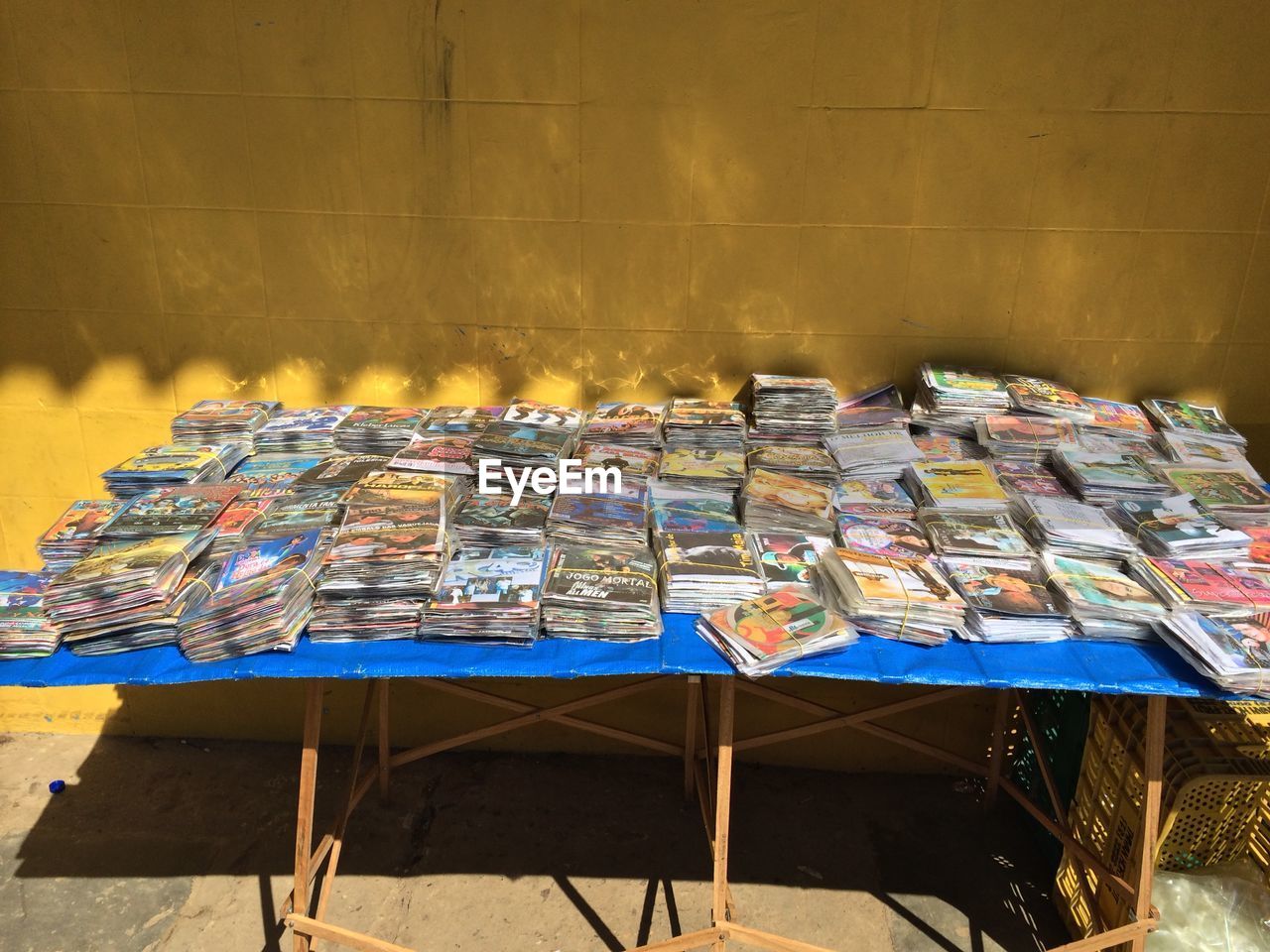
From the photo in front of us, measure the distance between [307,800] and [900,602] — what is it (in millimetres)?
1854

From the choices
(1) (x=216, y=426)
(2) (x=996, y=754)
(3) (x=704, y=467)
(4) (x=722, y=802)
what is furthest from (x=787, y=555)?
(1) (x=216, y=426)

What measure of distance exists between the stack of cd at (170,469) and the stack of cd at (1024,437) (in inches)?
114

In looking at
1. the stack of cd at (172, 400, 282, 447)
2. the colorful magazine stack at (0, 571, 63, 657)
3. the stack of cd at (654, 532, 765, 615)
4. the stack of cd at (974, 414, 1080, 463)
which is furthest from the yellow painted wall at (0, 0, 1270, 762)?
the colorful magazine stack at (0, 571, 63, 657)

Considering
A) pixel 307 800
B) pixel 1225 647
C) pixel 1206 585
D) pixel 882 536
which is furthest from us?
pixel 882 536

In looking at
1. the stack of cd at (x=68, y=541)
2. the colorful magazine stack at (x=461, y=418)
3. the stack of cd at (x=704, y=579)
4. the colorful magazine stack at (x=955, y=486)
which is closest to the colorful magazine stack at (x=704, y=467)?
the stack of cd at (x=704, y=579)

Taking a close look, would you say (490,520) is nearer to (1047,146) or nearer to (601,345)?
(601,345)

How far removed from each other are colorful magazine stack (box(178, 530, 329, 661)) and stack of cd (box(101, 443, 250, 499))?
0.76m

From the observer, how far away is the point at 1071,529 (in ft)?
A: 9.21

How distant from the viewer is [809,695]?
13.2ft

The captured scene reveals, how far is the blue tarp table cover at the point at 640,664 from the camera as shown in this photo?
2.36m

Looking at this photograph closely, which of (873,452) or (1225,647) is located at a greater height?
(873,452)

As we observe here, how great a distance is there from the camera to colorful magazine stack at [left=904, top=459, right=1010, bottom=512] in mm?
3031

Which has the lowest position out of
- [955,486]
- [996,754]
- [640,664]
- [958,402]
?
[996,754]

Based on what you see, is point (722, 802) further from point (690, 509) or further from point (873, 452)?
point (873, 452)
